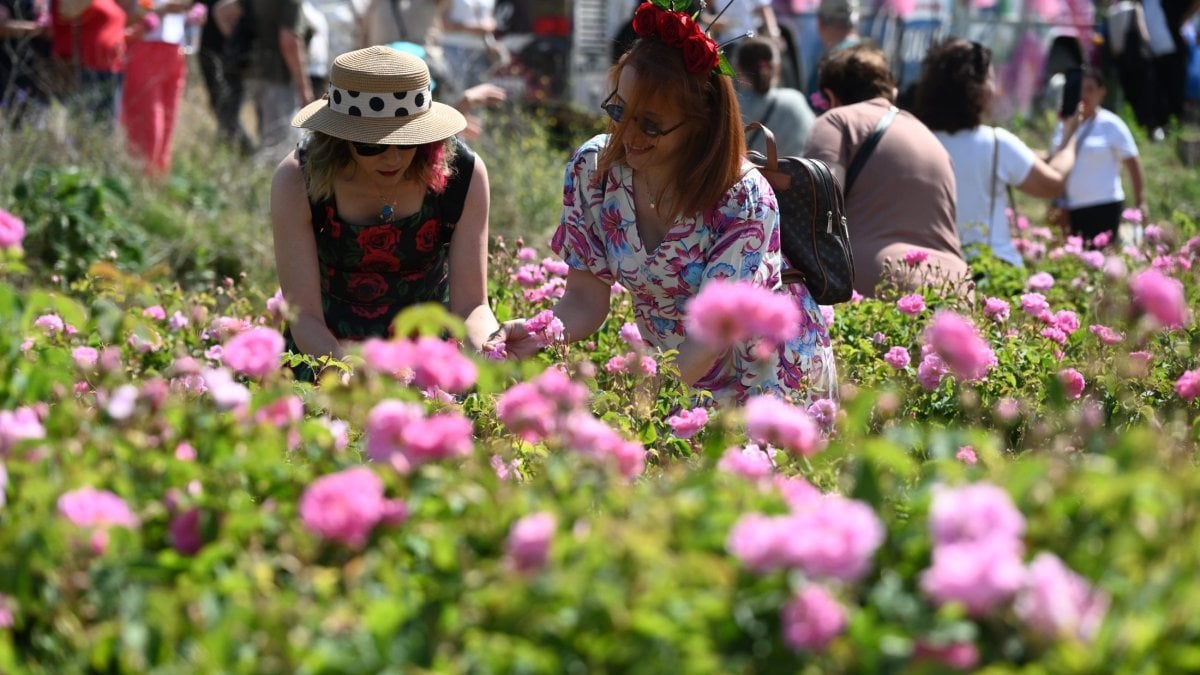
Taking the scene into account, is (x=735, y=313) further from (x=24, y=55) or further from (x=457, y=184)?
(x=24, y=55)

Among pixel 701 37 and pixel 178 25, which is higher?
pixel 701 37

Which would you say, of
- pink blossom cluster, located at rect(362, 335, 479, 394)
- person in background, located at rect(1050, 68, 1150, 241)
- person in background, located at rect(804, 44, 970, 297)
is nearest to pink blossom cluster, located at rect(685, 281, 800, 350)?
pink blossom cluster, located at rect(362, 335, 479, 394)

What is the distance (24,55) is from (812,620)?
24.7ft

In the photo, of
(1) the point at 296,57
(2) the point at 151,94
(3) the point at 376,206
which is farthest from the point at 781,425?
(1) the point at 296,57

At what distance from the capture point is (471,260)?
369cm

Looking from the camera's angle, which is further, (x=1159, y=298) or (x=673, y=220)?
(x=673, y=220)

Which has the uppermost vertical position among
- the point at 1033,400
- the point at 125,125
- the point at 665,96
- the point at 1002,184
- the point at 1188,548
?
the point at 1188,548

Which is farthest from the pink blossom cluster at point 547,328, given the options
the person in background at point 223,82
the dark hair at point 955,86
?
the person in background at point 223,82

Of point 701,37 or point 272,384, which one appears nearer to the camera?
point 272,384

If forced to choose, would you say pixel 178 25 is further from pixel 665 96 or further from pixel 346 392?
pixel 346 392

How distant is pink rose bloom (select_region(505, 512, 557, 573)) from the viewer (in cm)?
153

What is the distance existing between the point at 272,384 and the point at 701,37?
145cm

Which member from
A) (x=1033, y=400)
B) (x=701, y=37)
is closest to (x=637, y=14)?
(x=701, y=37)

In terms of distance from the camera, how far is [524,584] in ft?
5.04
